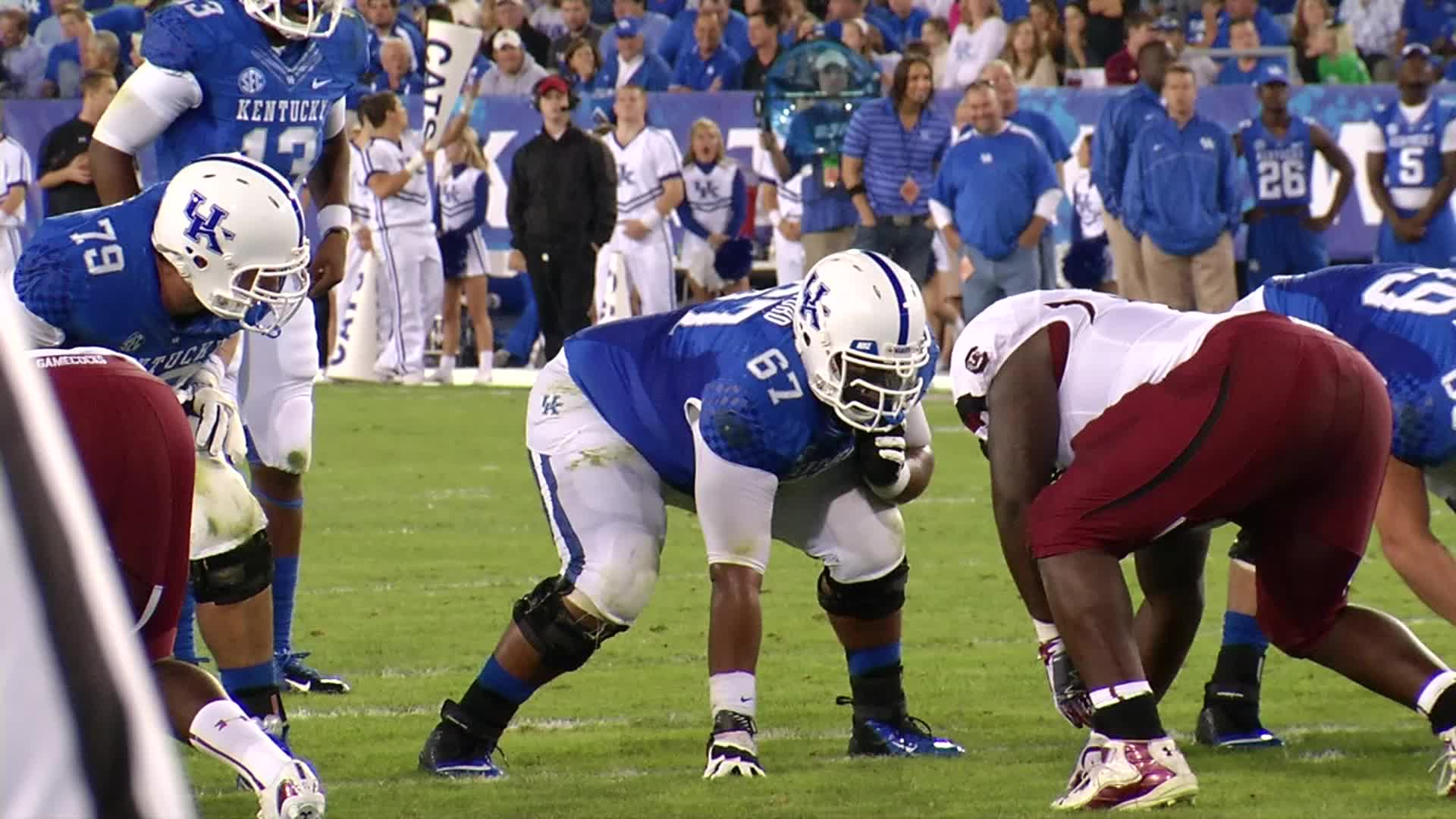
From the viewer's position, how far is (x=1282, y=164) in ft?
44.3

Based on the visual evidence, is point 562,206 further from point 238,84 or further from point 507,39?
point 238,84

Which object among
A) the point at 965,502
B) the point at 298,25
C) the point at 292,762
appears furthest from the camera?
the point at 965,502

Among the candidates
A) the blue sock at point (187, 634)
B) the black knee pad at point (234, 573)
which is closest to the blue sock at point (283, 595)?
the blue sock at point (187, 634)

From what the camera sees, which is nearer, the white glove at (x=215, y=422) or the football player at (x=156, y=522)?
the football player at (x=156, y=522)

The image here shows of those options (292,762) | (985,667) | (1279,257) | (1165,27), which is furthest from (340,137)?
(1165,27)

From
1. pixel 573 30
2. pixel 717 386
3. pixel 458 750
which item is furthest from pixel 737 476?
pixel 573 30

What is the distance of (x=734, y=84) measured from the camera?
1712 cm

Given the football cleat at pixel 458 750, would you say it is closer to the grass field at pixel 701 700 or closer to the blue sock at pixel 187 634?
the grass field at pixel 701 700

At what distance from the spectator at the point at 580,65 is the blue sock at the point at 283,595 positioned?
10445mm

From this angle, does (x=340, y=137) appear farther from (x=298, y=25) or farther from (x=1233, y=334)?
(x=1233, y=334)

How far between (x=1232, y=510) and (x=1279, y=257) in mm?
9585

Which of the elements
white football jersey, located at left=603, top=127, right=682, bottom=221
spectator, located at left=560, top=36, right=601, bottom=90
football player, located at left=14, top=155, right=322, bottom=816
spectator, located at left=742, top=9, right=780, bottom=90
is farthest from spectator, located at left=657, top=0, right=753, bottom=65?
football player, located at left=14, top=155, right=322, bottom=816

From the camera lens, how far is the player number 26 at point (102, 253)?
178 inches

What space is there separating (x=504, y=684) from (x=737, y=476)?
71 centimetres
